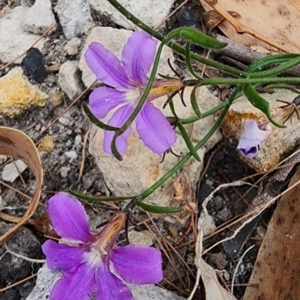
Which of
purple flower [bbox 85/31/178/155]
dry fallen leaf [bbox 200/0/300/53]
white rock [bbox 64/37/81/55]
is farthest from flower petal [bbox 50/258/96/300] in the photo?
dry fallen leaf [bbox 200/0/300/53]

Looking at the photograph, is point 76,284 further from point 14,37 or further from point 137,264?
point 14,37

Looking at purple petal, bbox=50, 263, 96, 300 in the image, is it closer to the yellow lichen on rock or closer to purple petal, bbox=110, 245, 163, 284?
purple petal, bbox=110, 245, 163, 284

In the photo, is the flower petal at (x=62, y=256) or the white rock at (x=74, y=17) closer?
the flower petal at (x=62, y=256)

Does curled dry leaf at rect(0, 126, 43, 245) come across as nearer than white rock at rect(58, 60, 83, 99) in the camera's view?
Yes

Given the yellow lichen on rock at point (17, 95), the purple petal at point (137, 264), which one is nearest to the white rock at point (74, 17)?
the yellow lichen on rock at point (17, 95)

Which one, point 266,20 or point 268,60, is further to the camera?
point 266,20

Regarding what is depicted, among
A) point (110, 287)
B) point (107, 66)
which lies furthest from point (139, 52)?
point (110, 287)

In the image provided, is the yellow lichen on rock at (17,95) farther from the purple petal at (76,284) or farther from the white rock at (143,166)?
the purple petal at (76,284)
